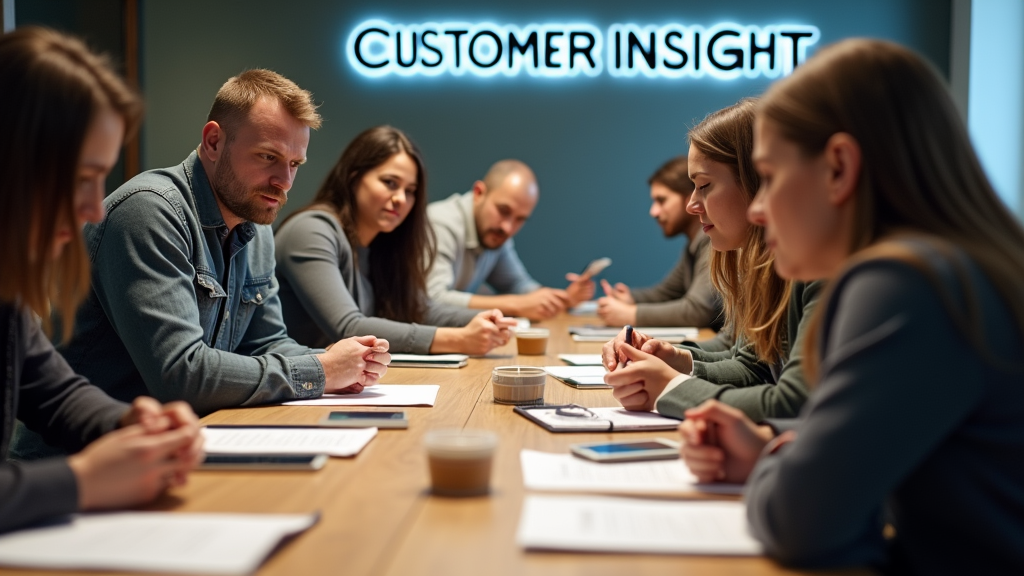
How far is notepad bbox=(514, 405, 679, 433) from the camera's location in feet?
5.13

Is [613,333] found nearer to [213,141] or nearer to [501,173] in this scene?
[501,173]

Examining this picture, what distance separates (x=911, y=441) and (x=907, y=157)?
322 mm

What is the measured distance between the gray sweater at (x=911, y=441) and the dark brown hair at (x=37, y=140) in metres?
0.93

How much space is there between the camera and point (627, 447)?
137 centimetres

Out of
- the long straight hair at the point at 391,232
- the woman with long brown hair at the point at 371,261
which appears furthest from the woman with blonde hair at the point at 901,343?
the long straight hair at the point at 391,232

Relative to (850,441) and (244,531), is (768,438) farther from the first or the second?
(244,531)

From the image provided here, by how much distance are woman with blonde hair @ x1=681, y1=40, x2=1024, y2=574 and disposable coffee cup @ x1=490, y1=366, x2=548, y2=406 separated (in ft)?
2.68

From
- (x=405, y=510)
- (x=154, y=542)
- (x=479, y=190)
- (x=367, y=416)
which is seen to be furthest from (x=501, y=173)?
(x=154, y=542)

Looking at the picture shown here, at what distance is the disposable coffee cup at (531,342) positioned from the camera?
8.98 ft

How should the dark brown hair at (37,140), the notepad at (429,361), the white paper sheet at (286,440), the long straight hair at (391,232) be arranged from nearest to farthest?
the dark brown hair at (37,140), the white paper sheet at (286,440), the notepad at (429,361), the long straight hair at (391,232)

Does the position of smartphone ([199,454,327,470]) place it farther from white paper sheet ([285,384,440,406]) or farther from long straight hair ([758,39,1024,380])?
long straight hair ([758,39,1024,380])

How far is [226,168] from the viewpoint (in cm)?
205

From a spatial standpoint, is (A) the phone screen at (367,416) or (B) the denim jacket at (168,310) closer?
(A) the phone screen at (367,416)

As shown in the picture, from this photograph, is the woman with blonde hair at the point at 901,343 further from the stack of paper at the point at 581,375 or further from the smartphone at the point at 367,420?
the stack of paper at the point at 581,375
